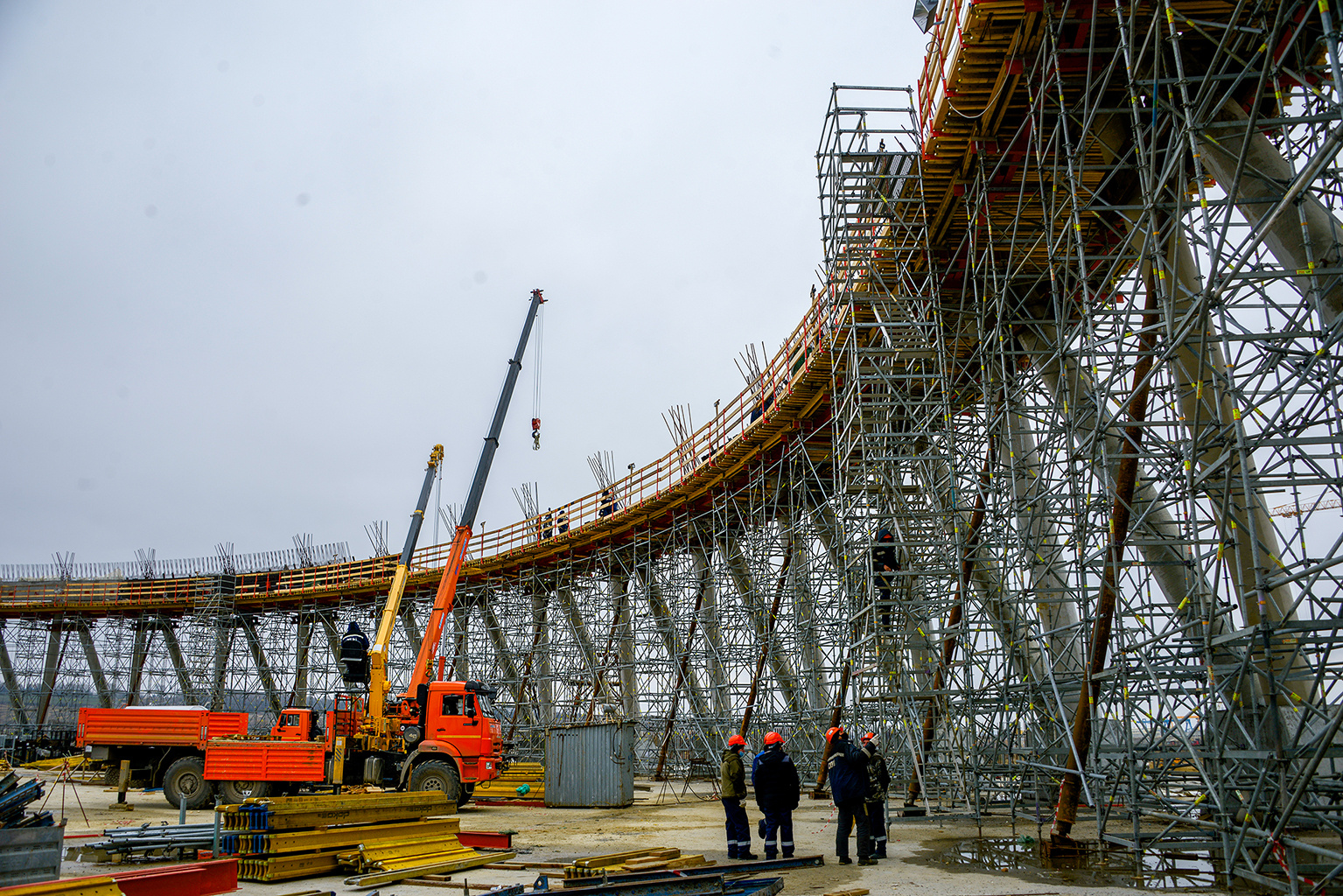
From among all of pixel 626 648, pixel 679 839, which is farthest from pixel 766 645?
pixel 679 839

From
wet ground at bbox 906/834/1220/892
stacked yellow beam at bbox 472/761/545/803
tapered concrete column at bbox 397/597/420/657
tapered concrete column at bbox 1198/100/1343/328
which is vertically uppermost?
tapered concrete column at bbox 1198/100/1343/328

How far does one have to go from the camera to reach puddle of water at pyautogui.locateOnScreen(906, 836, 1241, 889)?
8.94m

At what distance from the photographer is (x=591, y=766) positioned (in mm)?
20281

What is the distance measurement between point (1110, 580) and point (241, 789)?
55.3 feet

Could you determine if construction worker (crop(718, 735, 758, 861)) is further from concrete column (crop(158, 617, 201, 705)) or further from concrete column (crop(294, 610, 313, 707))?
concrete column (crop(158, 617, 201, 705))

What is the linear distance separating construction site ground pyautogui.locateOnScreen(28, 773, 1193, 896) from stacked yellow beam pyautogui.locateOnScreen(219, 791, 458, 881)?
0.68 feet

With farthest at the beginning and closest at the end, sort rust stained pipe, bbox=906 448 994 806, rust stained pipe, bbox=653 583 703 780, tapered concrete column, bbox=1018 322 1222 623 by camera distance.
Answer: rust stained pipe, bbox=653 583 703 780 < rust stained pipe, bbox=906 448 994 806 < tapered concrete column, bbox=1018 322 1222 623

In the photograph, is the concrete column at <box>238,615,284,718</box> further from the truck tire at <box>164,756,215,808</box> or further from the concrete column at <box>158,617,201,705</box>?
the truck tire at <box>164,756,215,808</box>

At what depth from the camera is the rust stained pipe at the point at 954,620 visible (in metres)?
→ 14.1

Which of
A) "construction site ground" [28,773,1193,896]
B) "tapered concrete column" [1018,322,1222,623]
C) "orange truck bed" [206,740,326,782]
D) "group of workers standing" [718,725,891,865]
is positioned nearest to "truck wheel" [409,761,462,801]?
"construction site ground" [28,773,1193,896]

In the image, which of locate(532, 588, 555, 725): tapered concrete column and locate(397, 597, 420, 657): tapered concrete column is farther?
locate(397, 597, 420, 657): tapered concrete column

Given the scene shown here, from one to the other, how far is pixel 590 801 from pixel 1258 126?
57.0ft

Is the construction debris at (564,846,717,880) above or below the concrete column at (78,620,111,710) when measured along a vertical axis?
below

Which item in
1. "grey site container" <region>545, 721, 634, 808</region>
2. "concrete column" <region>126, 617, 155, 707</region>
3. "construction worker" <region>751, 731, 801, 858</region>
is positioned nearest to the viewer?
"construction worker" <region>751, 731, 801, 858</region>
